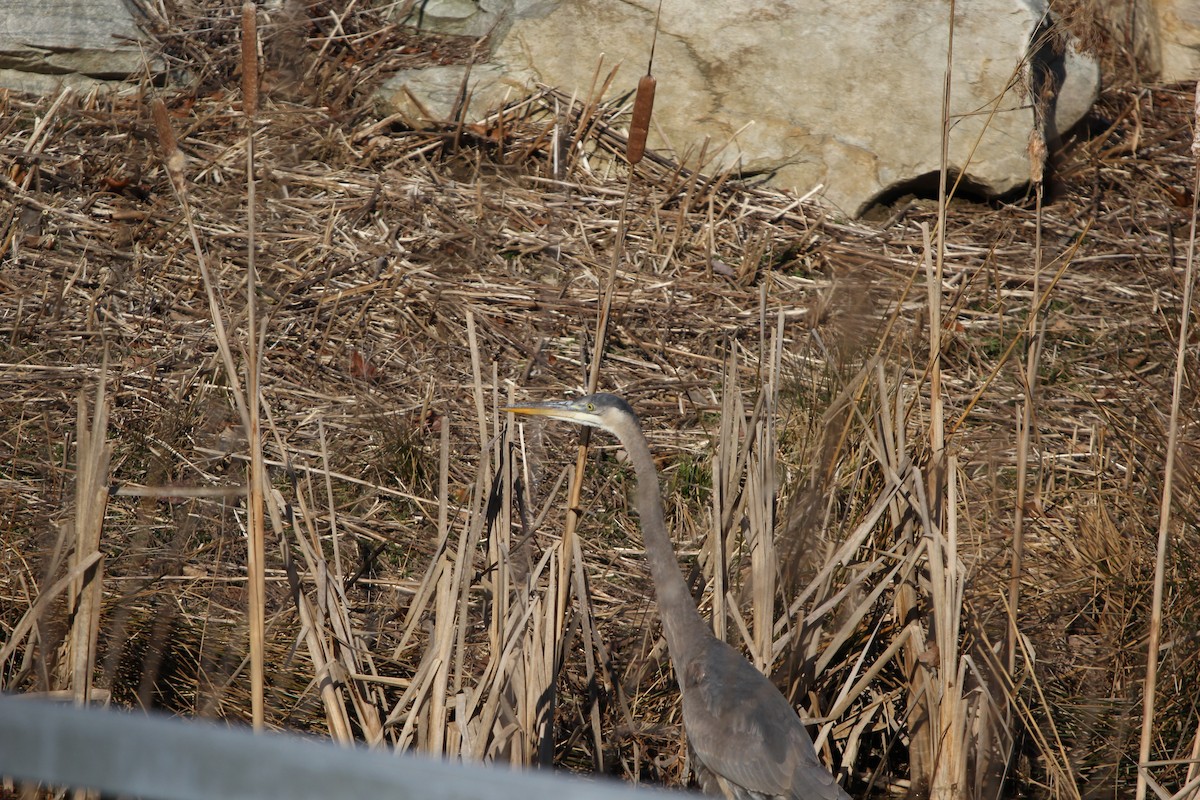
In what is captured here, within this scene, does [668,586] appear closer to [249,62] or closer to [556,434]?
[249,62]

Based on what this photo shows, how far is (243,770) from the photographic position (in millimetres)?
612

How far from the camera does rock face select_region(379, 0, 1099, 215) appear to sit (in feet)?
19.1

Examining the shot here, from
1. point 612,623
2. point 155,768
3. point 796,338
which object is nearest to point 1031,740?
A: point 612,623

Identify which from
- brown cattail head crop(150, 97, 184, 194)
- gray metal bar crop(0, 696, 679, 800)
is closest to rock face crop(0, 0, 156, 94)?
brown cattail head crop(150, 97, 184, 194)

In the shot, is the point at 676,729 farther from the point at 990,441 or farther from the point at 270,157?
the point at 270,157

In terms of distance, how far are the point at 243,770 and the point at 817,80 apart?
18.9 ft

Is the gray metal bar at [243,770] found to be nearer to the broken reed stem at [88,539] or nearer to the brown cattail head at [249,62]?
the brown cattail head at [249,62]

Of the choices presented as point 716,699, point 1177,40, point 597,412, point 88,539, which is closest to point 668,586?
point 716,699

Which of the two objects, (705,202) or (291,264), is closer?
(291,264)

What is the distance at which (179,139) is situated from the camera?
227 inches

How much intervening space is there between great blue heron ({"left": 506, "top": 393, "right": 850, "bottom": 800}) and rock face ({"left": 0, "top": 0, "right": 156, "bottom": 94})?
13.7 feet

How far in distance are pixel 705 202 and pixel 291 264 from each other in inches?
78.1

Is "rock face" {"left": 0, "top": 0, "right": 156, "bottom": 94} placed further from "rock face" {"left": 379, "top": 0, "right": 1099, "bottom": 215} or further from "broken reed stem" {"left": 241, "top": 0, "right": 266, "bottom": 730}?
"broken reed stem" {"left": 241, "top": 0, "right": 266, "bottom": 730}

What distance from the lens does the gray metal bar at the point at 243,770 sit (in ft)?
1.96
